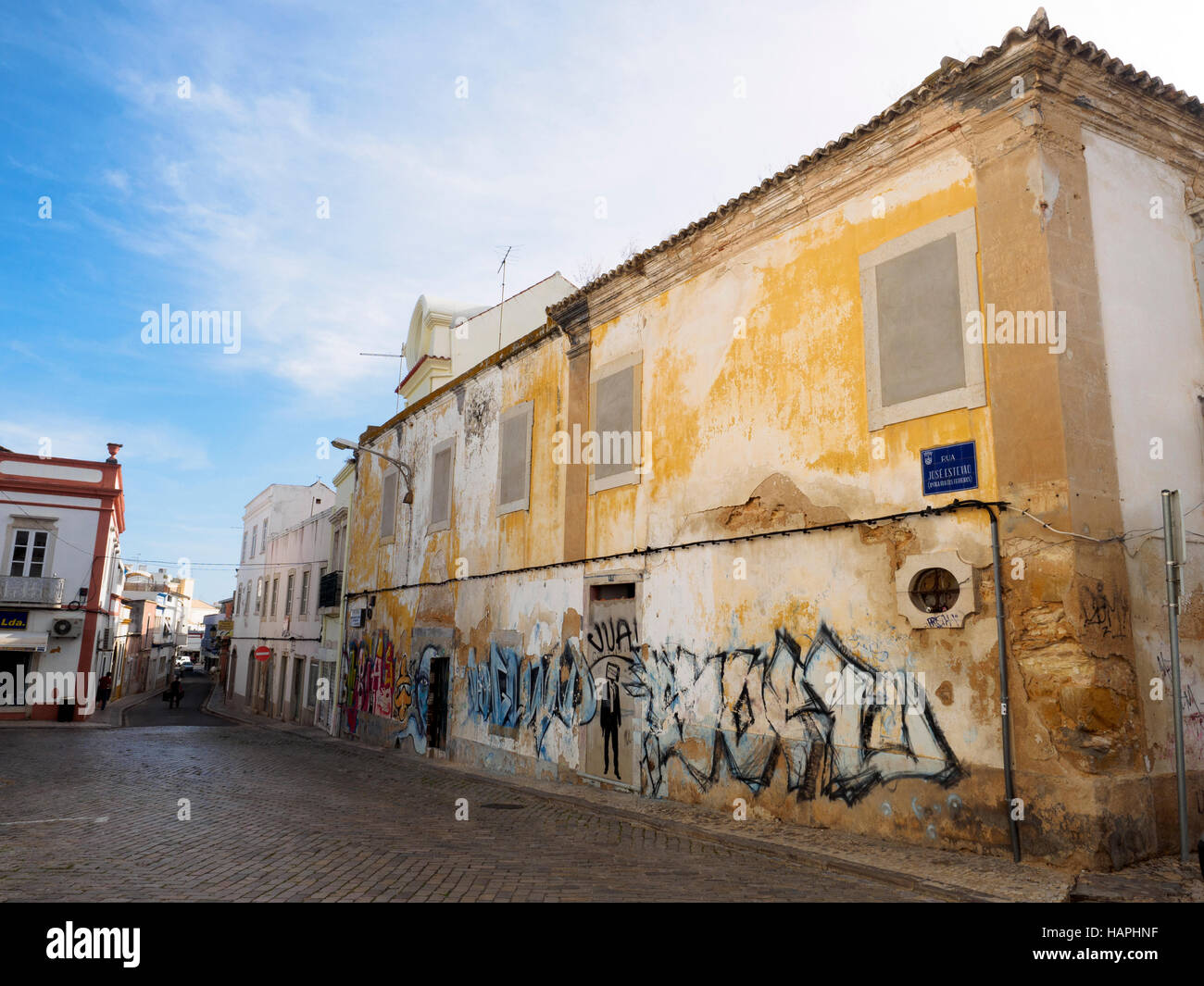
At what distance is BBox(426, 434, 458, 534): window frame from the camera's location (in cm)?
1664

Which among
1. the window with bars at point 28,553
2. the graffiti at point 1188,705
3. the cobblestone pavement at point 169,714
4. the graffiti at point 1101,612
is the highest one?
the window with bars at point 28,553

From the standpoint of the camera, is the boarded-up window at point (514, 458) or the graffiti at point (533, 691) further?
the boarded-up window at point (514, 458)

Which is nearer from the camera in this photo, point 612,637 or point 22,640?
point 612,637

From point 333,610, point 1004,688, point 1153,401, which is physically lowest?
point 1004,688

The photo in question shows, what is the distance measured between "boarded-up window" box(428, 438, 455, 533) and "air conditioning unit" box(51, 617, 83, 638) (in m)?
14.5

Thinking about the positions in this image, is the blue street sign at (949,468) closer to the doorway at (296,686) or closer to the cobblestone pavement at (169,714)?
the doorway at (296,686)

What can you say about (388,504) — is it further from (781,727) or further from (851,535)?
(851,535)

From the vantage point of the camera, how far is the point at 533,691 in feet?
42.9

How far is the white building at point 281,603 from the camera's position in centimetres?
2681

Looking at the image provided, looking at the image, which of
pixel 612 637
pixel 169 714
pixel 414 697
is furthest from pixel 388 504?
pixel 169 714

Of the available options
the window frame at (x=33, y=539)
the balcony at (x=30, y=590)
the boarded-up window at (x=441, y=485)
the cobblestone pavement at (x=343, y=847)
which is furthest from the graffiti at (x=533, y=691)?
the window frame at (x=33, y=539)

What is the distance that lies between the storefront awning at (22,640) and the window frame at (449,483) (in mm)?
14877

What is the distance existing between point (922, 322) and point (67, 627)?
2579cm
